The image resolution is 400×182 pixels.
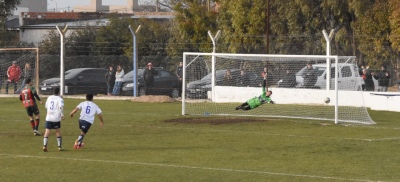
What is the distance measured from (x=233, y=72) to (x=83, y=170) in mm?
17394

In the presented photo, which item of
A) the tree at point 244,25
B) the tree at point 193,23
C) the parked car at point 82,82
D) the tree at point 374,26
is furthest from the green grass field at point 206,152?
the tree at point 193,23

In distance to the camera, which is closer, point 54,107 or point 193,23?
point 54,107

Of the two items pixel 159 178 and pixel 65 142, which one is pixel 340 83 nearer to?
pixel 65 142

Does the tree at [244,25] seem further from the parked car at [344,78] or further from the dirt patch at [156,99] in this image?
the parked car at [344,78]

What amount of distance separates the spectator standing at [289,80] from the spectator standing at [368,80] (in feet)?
17.1

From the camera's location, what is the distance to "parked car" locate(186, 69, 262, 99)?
108 ft

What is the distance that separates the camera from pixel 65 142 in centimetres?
2128

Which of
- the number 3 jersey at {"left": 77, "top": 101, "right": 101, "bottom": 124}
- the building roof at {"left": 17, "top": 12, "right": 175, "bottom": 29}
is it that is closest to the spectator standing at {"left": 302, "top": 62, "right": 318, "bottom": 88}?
the number 3 jersey at {"left": 77, "top": 101, "right": 101, "bottom": 124}

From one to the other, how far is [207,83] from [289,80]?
3743 millimetres

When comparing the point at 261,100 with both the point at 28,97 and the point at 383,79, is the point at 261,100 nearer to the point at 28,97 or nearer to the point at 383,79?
the point at 28,97

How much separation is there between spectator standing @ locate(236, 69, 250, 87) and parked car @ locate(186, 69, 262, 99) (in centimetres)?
12

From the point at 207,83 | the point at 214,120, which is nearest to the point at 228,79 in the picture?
the point at 207,83

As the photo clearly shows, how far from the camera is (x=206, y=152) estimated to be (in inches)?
754

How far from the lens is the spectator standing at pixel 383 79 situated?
3631 centimetres
